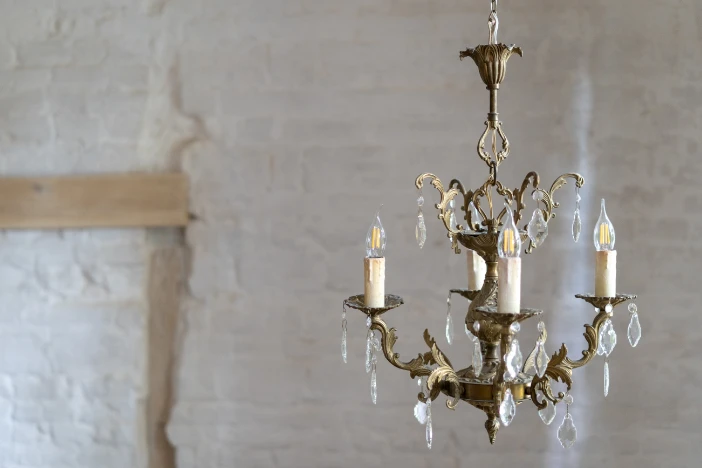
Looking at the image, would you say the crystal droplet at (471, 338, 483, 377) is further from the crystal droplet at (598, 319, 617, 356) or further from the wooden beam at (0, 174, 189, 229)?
the wooden beam at (0, 174, 189, 229)

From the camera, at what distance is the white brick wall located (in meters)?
1.70

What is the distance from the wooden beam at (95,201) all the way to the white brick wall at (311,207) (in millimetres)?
47

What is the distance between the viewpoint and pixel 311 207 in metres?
1.76

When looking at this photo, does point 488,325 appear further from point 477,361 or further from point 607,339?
point 607,339

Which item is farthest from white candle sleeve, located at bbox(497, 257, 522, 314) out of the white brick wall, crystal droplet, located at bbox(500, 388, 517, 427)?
the white brick wall

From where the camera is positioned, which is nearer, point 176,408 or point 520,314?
point 520,314

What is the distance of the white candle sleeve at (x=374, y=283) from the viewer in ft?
2.91

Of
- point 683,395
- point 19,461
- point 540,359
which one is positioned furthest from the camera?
point 19,461

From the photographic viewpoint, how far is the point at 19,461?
1.82 meters

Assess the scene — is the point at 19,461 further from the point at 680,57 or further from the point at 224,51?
the point at 680,57

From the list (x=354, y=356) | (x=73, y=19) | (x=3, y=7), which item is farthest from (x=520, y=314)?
(x=3, y=7)

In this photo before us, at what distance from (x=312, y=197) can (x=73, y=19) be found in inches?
31.3

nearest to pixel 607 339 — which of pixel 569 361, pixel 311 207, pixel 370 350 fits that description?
pixel 569 361

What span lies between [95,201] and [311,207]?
560 millimetres
